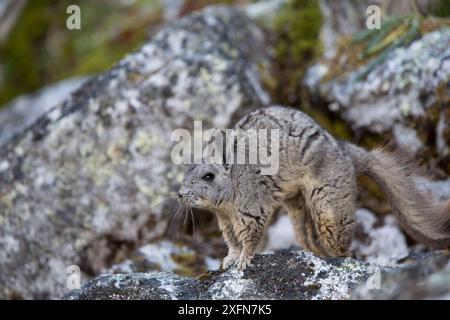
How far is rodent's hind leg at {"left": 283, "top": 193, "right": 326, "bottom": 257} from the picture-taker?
745 cm

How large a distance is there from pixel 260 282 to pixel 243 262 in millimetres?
388

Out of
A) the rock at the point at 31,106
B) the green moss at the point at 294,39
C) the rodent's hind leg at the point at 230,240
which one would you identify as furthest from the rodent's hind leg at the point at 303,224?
the rock at the point at 31,106

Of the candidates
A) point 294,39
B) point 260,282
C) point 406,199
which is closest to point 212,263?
point 406,199

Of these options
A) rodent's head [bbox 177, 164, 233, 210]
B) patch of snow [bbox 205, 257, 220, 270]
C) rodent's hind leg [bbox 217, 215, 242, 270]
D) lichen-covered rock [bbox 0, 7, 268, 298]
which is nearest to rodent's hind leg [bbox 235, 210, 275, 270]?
rodent's hind leg [bbox 217, 215, 242, 270]

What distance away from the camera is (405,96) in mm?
8789

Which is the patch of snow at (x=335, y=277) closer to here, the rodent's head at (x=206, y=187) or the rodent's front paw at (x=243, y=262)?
the rodent's front paw at (x=243, y=262)

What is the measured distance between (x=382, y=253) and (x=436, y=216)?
1328 mm

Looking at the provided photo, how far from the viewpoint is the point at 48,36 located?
15.5 m

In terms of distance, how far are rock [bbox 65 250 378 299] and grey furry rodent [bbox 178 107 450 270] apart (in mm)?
514

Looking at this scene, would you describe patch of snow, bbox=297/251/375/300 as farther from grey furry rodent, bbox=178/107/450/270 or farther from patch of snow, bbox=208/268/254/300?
grey furry rodent, bbox=178/107/450/270

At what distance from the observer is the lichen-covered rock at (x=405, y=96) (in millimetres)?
8422

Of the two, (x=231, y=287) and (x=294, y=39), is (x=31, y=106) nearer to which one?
(x=294, y=39)
